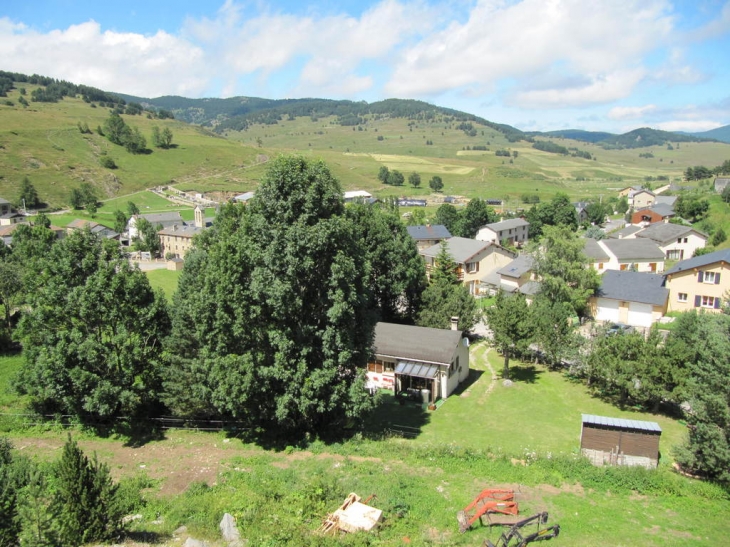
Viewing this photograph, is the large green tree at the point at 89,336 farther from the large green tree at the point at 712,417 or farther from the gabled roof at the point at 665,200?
the gabled roof at the point at 665,200

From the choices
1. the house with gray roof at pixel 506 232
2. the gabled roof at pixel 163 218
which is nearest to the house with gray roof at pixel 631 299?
the house with gray roof at pixel 506 232

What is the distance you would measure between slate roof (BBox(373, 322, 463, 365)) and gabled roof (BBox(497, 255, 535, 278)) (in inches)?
934

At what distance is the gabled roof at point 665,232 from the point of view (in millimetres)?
62594

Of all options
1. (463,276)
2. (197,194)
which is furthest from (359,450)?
(197,194)

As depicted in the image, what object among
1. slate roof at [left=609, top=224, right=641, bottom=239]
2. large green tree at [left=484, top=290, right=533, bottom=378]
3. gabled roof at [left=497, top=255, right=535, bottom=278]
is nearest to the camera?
large green tree at [left=484, top=290, right=533, bottom=378]

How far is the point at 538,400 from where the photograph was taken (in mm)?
29219

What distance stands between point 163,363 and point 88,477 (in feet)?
40.5

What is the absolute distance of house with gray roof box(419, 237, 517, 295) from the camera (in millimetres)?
57812

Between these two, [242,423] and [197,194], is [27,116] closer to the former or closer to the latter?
[197,194]

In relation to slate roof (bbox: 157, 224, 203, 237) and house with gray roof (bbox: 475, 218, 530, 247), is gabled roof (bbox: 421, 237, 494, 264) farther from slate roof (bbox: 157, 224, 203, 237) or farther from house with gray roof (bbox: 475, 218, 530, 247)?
slate roof (bbox: 157, 224, 203, 237)

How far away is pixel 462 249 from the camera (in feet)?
200

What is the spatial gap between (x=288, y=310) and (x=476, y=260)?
41.2 metres

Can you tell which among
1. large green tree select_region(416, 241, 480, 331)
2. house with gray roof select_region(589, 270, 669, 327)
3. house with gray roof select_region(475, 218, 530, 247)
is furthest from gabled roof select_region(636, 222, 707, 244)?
large green tree select_region(416, 241, 480, 331)

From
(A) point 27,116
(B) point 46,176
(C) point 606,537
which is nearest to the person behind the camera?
(C) point 606,537
